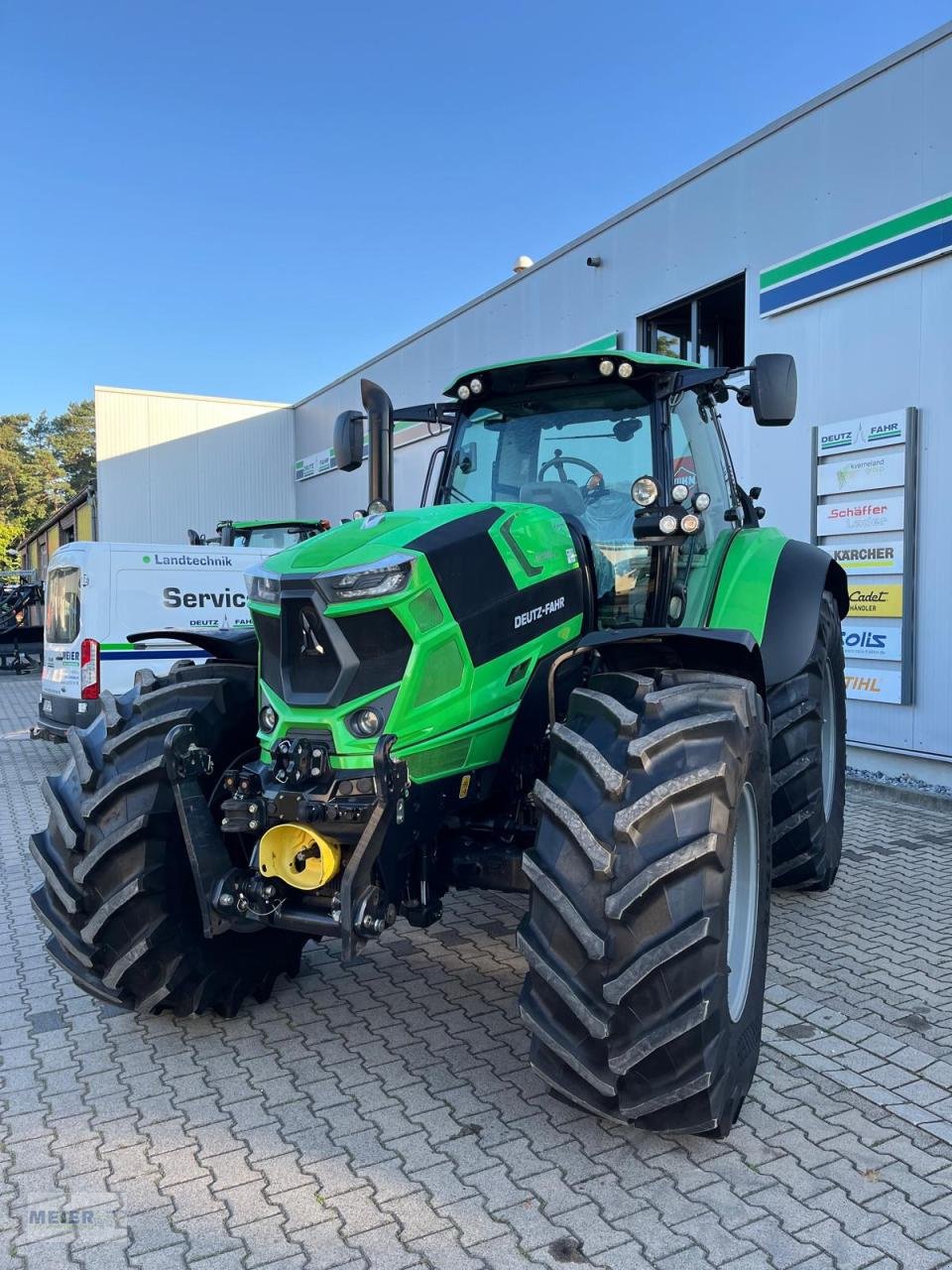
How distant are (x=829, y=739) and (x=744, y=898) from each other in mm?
2425

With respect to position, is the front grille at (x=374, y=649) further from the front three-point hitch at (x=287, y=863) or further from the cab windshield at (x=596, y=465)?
the cab windshield at (x=596, y=465)

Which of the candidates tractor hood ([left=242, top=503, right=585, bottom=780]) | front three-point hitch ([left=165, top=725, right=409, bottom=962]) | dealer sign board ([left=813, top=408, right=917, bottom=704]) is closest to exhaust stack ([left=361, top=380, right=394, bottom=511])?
tractor hood ([left=242, top=503, right=585, bottom=780])

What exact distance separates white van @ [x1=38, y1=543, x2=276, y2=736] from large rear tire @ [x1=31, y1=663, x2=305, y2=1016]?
220 inches

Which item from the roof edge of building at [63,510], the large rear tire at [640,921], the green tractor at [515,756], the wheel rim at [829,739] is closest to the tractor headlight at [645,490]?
the green tractor at [515,756]

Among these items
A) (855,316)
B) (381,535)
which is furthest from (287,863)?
(855,316)

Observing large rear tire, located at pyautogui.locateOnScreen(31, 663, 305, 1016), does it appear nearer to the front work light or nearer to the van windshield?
the front work light

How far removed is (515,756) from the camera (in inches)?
129

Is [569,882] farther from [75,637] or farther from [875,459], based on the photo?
[75,637]

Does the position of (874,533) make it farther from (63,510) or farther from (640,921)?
(63,510)

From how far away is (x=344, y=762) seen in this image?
2.77 metres

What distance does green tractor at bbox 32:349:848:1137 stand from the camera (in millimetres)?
2467

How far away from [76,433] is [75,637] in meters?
64.7

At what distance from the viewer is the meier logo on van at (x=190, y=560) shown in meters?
9.54

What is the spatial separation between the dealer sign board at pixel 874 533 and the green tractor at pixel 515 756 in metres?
3.68
